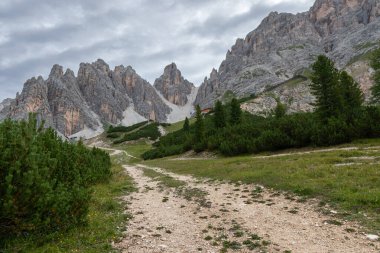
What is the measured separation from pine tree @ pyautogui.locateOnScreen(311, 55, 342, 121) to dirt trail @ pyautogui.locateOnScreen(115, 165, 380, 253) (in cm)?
3886

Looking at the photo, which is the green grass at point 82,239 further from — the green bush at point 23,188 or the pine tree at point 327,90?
the pine tree at point 327,90

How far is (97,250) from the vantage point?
10117 millimetres

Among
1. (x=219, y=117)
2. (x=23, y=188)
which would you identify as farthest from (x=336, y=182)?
(x=219, y=117)

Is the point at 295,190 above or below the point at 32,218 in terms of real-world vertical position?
below

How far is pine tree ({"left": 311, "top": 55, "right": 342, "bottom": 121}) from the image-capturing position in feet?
171

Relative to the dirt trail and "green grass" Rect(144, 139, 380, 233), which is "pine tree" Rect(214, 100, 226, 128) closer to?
"green grass" Rect(144, 139, 380, 233)

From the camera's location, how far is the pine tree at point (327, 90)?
5225 cm

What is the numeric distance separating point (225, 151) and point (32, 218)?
49525mm

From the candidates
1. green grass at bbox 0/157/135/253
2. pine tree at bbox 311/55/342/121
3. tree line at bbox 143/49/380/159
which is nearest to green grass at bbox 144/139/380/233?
green grass at bbox 0/157/135/253

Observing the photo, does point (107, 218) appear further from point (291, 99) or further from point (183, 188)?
point (291, 99)

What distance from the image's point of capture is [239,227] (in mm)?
12766

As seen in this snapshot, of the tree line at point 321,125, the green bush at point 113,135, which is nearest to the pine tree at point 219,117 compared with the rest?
the tree line at point 321,125

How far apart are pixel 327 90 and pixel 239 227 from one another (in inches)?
1836

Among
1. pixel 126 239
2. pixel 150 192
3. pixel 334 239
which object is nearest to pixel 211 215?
pixel 126 239
